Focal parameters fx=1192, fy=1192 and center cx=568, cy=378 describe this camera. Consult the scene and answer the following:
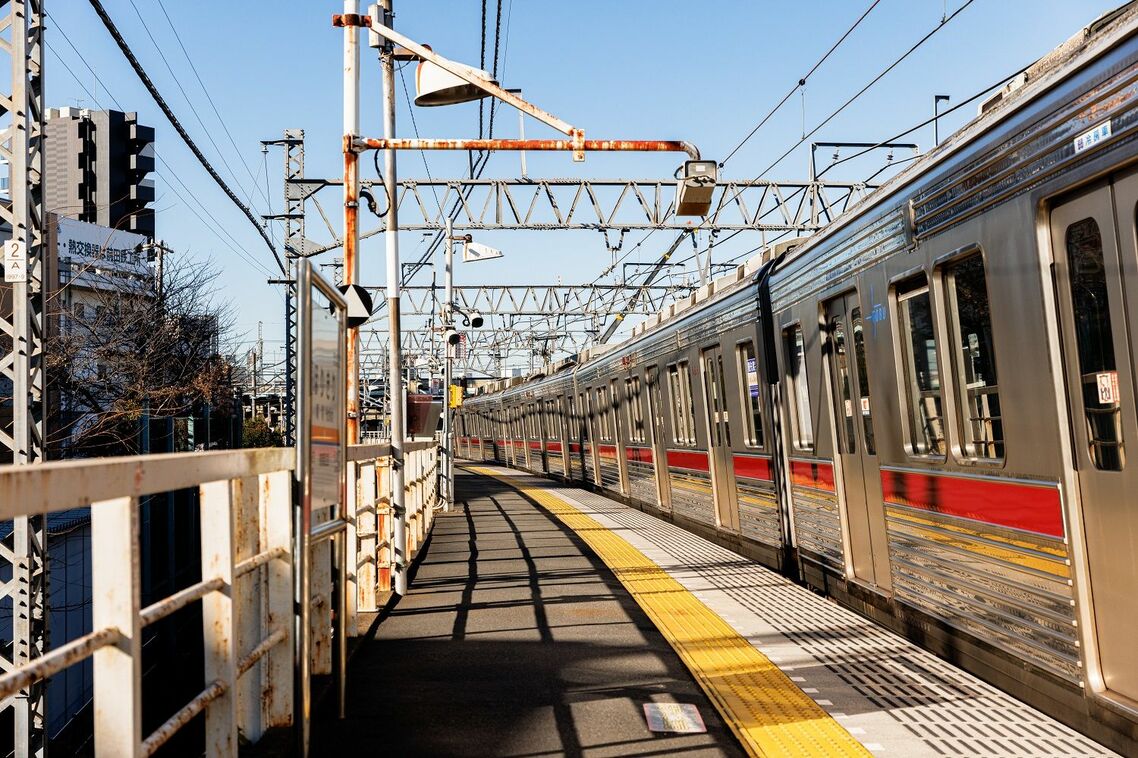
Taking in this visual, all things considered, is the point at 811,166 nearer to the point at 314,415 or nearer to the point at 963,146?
the point at 963,146

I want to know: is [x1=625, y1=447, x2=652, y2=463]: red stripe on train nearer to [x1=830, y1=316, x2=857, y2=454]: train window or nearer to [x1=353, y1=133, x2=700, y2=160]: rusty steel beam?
[x1=353, y1=133, x2=700, y2=160]: rusty steel beam

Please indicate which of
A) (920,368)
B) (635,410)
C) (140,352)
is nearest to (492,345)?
(140,352)

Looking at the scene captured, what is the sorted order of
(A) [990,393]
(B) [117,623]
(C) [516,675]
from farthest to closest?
(C) [516,675] → (A) [990,393] → (B) [117,623]

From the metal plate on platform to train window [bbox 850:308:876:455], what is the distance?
2.55m

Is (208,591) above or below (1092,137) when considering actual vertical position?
below

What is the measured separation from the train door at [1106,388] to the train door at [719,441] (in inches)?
275

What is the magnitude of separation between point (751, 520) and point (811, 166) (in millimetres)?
11259

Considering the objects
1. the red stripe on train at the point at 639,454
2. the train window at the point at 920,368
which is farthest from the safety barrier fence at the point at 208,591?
the red stripe on train at the point at 639,454

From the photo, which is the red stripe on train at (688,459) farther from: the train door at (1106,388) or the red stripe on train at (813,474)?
the train door at (1106,388)

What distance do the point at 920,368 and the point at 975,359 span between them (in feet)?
2.58

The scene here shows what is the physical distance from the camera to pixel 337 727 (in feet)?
17.5

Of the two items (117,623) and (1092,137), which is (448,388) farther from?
(117,623)

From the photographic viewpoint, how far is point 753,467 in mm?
10945

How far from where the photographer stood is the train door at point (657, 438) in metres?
15.5
